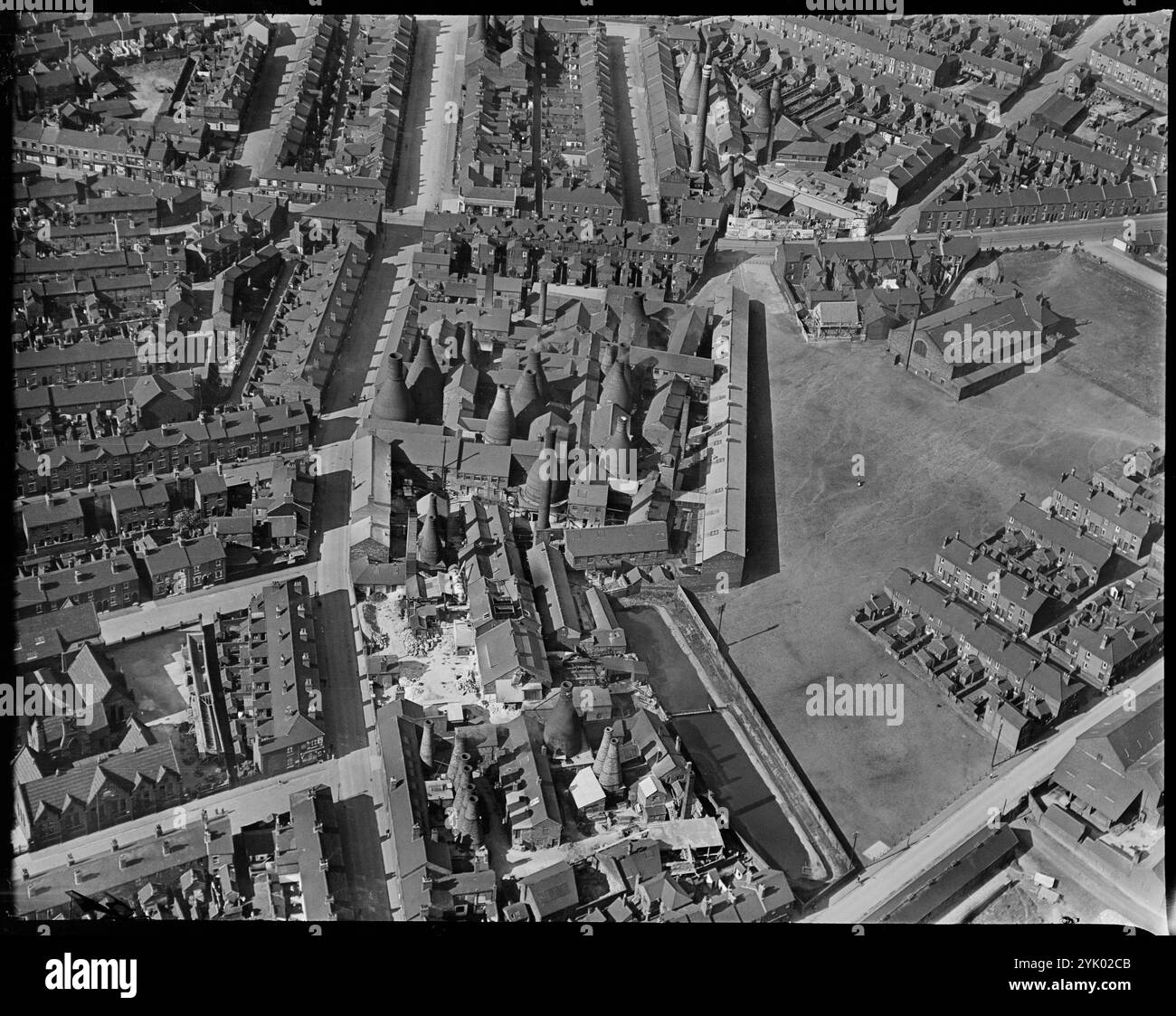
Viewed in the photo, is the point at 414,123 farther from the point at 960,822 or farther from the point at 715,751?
the point at 960,822

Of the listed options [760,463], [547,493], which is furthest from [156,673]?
[760,463]

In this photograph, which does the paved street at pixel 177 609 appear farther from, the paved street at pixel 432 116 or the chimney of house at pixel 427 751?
the paved street at pixel 432 116

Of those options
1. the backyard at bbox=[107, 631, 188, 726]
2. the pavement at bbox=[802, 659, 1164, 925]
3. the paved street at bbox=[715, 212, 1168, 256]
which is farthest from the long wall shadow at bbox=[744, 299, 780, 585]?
the backyard at bbox=[107, 631, 188, 726]

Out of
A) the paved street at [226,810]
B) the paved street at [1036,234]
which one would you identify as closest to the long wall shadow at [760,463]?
the paved street at [1036,234]
